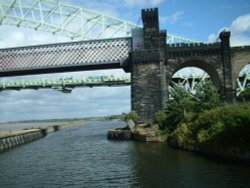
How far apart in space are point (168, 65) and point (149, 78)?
4724 mm

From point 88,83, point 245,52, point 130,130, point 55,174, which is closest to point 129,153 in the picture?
point 55,174

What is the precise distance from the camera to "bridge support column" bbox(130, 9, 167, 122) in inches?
2616

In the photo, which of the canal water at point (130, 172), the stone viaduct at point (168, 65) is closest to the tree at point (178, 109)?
the stone viaduct at point (168, 65)

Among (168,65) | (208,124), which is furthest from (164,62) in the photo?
(208,124)

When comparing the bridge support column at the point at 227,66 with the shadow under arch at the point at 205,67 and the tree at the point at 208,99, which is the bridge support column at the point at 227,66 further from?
the tree at the point at 208,99

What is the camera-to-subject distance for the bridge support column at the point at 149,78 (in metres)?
66.4

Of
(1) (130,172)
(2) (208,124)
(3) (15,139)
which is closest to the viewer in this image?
(1) (130,172)

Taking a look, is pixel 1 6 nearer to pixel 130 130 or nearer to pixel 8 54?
pixel 8 54

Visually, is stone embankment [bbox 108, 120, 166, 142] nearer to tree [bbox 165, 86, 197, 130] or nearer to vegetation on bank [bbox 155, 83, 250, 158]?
vegetation on bank [bbox 155, 83, 250, 158]

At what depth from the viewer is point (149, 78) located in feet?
223

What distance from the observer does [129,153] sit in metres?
42.1

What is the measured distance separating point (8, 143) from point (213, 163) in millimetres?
43363

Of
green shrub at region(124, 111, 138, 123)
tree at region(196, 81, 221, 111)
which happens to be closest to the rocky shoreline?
green shrub at region(124, 111, 138, 123)

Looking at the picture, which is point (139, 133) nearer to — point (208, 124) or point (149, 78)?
Result: point (149, 78)
